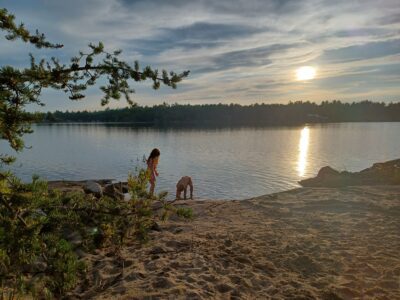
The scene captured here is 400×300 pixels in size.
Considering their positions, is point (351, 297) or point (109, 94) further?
point (351, 297)

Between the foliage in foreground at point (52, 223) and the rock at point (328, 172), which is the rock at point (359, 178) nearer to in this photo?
the rock at point (328, 172)

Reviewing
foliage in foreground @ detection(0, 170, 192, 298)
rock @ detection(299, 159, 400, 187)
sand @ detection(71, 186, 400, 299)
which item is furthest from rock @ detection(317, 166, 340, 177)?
foliage in foreground @ detection(0, 170, 192, 298)

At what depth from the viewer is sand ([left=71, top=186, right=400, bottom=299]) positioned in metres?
6.11

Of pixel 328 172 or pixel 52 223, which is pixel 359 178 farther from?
pixel 52 223

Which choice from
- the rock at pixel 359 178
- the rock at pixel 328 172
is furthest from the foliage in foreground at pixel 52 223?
the rock at pixel 328 172

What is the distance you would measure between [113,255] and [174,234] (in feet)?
6.69

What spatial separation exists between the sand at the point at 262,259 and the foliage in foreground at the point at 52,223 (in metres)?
2.35

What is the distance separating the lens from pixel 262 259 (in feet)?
24.8

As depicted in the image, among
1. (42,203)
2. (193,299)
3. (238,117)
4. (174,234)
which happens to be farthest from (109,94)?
(238,117)

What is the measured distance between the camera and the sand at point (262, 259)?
611cm

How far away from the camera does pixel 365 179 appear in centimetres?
2089

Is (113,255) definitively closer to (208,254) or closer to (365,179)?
(208,254)

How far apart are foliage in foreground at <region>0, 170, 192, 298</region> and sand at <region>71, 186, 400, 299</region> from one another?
2.35 m

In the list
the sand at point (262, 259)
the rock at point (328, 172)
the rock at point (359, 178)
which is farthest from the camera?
the rock at point (328, 172)
